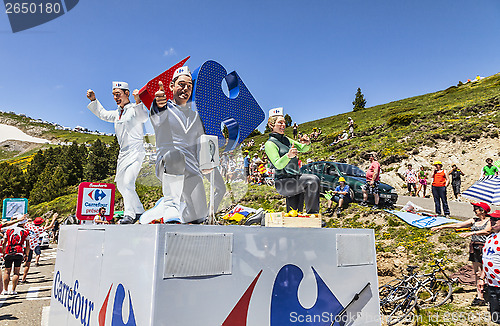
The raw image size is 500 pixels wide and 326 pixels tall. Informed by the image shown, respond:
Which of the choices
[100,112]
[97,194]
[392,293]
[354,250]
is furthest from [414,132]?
[354,250]

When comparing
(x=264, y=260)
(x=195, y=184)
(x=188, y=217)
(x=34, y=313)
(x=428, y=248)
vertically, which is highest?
(x=195, y=184)

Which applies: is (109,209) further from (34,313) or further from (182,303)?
(182,303)

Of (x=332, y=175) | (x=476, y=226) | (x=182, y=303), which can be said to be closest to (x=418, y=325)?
(x=476, y=226)

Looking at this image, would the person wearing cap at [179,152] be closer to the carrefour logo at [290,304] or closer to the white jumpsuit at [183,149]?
the white jumpsuit at [183,149]

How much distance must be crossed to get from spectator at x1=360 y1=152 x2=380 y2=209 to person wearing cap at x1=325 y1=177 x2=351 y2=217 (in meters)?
0.57

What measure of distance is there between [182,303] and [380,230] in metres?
9.80

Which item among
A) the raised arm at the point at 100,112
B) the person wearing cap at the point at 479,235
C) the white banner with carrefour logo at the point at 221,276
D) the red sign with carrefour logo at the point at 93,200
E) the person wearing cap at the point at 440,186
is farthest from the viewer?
the person wearing cap at the point at 440,186

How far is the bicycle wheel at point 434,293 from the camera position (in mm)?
6277

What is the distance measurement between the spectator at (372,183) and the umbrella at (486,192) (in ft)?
12.5

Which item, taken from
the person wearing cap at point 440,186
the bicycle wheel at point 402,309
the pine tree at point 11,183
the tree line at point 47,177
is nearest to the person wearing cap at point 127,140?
the bicycle wheel at point 402,309

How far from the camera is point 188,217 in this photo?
339cm

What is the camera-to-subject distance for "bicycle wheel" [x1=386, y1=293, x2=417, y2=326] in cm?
599

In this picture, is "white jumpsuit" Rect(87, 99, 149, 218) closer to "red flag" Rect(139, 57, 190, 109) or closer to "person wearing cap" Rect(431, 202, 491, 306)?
"red flag" Rect(139, 57, 190, 109)

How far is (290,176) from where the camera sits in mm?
3648
